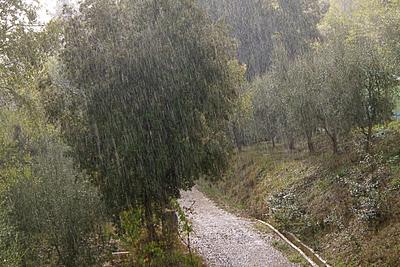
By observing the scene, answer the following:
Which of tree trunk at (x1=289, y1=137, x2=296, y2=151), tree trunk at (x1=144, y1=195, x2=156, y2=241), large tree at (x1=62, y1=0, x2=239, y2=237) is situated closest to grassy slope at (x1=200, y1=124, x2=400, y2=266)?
tree trunk at (x1=289, y1=137, x2=296, y2=151)

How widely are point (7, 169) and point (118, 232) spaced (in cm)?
350

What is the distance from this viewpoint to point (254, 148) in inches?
1225

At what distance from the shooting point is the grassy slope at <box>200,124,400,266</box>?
37.7ft

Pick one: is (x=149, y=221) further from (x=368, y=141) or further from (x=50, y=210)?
(x=368, y=141)

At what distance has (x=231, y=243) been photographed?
1590cm

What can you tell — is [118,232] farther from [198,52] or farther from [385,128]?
[385,128]

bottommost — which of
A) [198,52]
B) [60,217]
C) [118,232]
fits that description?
[118,232]

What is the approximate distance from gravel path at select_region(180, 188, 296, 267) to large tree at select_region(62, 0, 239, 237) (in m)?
2.28

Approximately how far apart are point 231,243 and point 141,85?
652cm

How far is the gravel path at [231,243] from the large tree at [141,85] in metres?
2.28

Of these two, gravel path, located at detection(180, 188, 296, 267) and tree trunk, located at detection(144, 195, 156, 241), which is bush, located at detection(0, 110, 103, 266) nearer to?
tree trunk, located at detection(144, 195, 156, 241)

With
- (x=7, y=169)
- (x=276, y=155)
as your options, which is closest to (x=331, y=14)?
(x=276, y=155)

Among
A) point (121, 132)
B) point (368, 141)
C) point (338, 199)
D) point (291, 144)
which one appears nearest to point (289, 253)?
point (338, 199)

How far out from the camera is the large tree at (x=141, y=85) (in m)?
12.2
